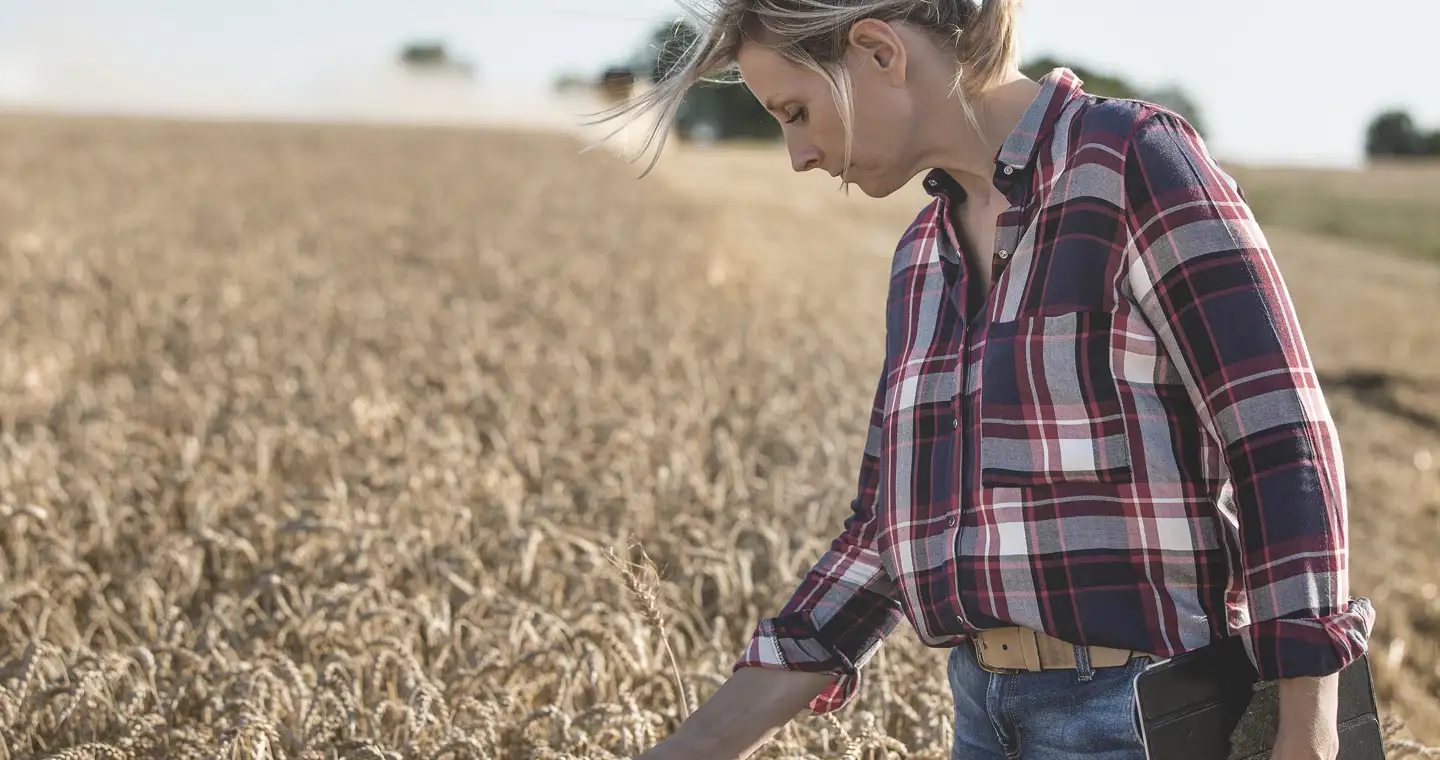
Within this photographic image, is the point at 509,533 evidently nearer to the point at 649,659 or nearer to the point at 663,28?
the point at 649,659

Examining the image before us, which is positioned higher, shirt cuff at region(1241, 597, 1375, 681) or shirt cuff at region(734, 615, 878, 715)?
shirt cuff at region(1241, 597, 1375, 681)

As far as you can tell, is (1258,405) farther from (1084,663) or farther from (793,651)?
(793,651)

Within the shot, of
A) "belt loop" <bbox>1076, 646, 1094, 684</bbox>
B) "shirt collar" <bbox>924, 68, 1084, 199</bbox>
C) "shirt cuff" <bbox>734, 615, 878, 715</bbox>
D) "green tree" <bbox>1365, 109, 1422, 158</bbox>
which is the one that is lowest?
"green tree" <bbox>1365, 109, 1422, 158</bbox>

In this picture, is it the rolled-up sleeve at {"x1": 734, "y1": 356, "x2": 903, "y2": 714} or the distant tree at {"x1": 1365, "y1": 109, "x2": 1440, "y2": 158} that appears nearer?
the rolled-up sleeve at {"x1": 734, "y1": 356, "x2": 903, "y2": 714}

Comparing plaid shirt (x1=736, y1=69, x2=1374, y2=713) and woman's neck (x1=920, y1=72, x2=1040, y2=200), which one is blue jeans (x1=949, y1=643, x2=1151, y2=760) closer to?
plaid shirt (x1=736, y1=69, x2=1374, y2=713)

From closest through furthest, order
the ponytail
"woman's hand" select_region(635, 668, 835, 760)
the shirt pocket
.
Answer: the shirt pocket → the ponytail → "woman's hand" select_region(635, 668, 835, 760)

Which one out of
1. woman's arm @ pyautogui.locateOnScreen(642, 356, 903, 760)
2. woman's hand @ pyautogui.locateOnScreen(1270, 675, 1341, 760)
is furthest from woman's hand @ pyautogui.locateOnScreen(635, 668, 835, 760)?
woman's hand @ pyautogui.locateOnScreen(1270, 675, 1341, 760)

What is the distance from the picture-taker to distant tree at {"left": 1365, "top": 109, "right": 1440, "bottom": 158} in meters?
67.6

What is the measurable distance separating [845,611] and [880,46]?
0.78 metres

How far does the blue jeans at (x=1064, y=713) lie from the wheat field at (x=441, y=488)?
18.0 inches

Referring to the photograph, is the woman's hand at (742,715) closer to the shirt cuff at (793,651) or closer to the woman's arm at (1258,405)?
the shirt cuff at (793,651)

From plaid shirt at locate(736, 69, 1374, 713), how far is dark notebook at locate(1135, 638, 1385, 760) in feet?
0.13

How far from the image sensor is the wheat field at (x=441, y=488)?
2809 millimetres

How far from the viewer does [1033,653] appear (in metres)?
1.66
